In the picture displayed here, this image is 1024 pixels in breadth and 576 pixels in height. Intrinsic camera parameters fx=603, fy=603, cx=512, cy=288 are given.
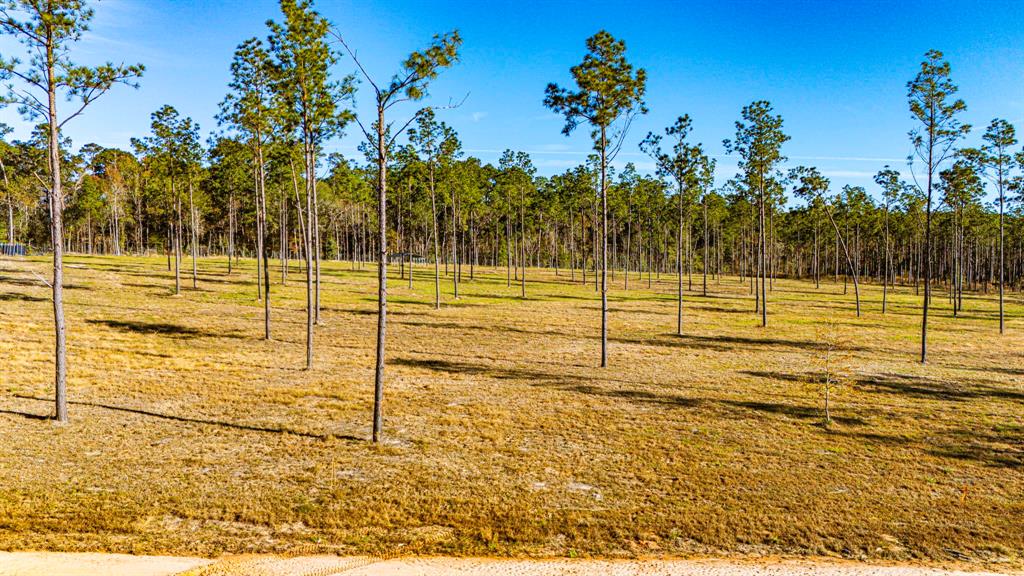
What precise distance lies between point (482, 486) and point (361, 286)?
49797 mm

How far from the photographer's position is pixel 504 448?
1470 cm

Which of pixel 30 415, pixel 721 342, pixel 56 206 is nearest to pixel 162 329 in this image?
pixel 30 415

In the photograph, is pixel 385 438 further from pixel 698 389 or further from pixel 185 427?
pixel 698 389

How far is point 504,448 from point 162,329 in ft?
83.2

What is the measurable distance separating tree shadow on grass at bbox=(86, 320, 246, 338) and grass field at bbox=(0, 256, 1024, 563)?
0.75 feet

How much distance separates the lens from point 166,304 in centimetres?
4116

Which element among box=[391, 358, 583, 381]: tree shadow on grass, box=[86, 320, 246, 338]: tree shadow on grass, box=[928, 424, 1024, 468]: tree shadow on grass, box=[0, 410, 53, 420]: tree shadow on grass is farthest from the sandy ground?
box=[86, 320, 246, 338]: tree shadow on grass

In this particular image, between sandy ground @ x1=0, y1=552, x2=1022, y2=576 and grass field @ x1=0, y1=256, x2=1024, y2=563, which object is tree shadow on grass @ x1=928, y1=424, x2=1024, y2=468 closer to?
grass field @ x1=0, y1=256, x2=1024, y2=563

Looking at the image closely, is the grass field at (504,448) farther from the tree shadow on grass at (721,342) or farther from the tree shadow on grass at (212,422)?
the tree shadow on grass at (721,342)

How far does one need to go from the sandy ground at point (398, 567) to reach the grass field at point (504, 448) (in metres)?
0.42

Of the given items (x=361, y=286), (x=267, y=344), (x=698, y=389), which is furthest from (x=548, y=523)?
(x=361, y=286)

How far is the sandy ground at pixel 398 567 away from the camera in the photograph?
8398 mm

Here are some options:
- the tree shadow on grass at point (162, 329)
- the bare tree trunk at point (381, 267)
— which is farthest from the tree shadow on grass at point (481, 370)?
the tree shadow on grass at point (162, 329)

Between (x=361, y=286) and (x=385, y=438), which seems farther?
(x=361, y=286)
